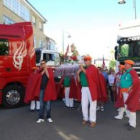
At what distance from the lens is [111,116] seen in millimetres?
8984

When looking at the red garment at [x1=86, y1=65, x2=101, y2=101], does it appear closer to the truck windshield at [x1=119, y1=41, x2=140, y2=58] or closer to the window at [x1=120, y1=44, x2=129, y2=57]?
the truck windshield at [x1=119, y1=41, x2=140, y2=58]

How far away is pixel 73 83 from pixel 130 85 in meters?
3.65

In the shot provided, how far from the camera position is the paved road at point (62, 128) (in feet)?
21.0

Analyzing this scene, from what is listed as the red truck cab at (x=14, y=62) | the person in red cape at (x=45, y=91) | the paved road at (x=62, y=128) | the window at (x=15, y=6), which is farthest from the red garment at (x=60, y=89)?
the window at (x=15, y=6)

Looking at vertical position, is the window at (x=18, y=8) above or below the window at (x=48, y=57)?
above

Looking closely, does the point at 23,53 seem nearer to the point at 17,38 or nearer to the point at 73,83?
the point at 17,38

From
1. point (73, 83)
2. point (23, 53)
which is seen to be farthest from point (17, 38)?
point (73, 83)

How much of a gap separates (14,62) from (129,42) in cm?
463

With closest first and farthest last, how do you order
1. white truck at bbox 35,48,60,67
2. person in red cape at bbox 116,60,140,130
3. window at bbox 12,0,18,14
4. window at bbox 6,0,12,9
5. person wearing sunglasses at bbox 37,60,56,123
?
person in red cape at bbox 116,60,140,130 → person wearing sunglasses at bbox 37,60,56,123 → white truck at bbox 35,48,60,67 → window at bbox 6,0,12,9 → window at bbox 12,0,18,14

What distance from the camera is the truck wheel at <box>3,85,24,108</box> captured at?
423 inches

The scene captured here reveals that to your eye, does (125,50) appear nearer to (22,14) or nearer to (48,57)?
(48,57)

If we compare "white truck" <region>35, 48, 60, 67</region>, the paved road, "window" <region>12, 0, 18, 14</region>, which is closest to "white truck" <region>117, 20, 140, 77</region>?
the paved road

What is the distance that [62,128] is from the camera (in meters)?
7.27

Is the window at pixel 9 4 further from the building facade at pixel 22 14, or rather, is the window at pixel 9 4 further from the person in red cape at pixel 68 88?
the person in red cape at pixel 68 88
